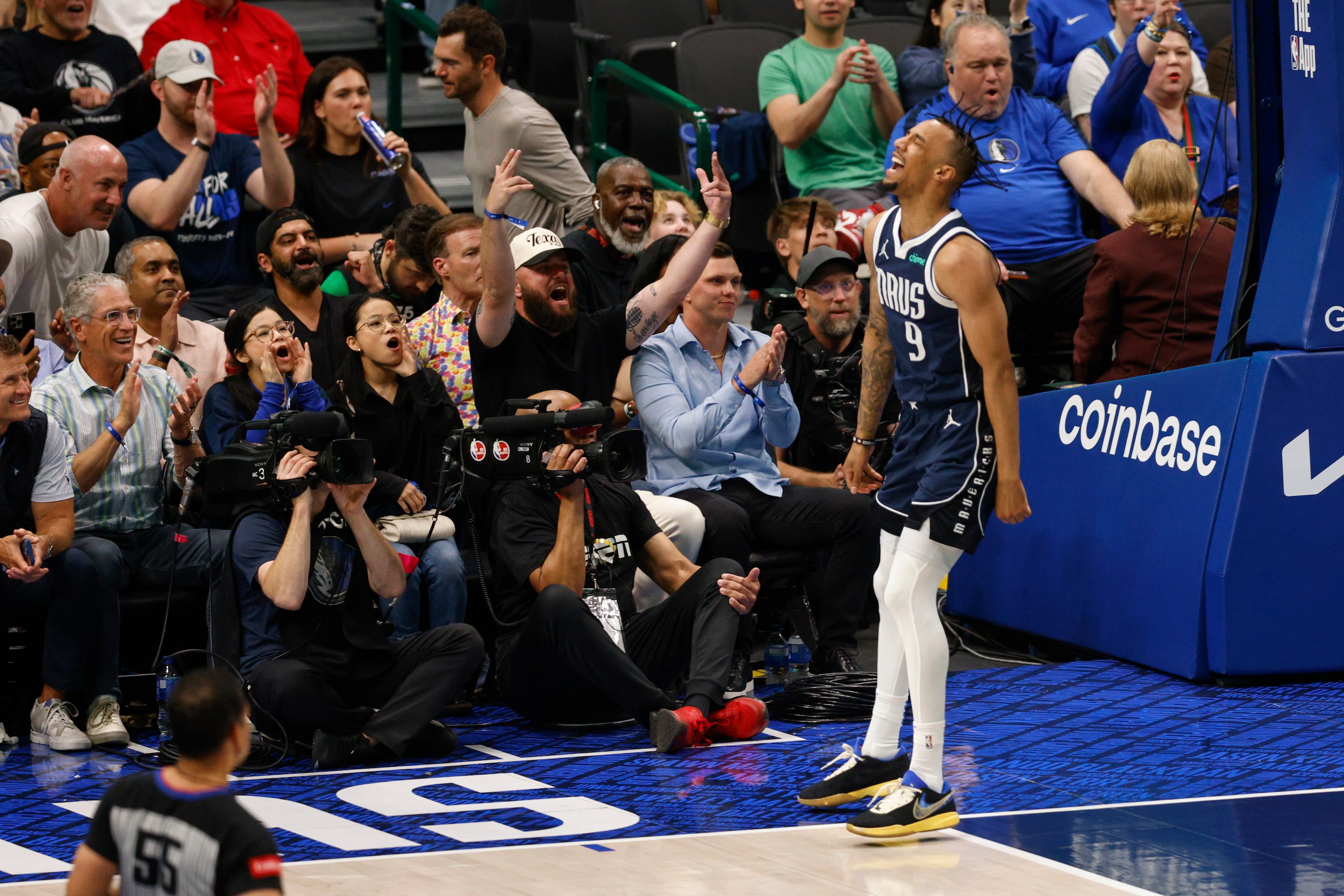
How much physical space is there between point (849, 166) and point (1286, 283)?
3429mm

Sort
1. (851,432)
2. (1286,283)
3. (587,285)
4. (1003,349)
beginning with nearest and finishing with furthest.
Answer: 1. (1003,349)
2. (1286,283)
3. (851,432)
4. (587,285)

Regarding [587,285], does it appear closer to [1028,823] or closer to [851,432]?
[851,432]

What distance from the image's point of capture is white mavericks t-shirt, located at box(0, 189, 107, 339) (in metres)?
7.14

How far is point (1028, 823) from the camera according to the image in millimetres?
4715

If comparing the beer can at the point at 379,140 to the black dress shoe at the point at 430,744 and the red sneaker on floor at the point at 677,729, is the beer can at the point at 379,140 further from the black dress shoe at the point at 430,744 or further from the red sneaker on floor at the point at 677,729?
the red sneaker on floor at the point at 677,729

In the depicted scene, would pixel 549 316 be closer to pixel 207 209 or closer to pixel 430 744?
pixel 430 744

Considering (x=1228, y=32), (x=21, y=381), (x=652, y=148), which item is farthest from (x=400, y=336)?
(x=1228, y=32)

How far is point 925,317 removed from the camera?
476cm

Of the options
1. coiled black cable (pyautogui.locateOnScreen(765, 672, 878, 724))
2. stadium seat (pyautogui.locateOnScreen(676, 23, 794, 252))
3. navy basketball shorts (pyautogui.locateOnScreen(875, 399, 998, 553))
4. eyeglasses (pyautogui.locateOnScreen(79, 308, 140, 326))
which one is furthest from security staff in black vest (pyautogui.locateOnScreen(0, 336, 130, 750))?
stadium seat (pyautogui.locateOnScreen(676, 23, 794, 252))

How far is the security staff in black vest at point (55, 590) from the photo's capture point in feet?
19.3

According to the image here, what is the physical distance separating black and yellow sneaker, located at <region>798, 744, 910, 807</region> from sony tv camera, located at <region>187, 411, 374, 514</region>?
68.3 inches

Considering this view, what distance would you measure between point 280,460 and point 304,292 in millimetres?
1909

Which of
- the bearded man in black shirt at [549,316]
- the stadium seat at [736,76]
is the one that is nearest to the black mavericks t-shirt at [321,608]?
the bearded man in black shirt at [549,316]

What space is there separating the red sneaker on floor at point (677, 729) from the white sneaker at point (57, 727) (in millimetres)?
1936
